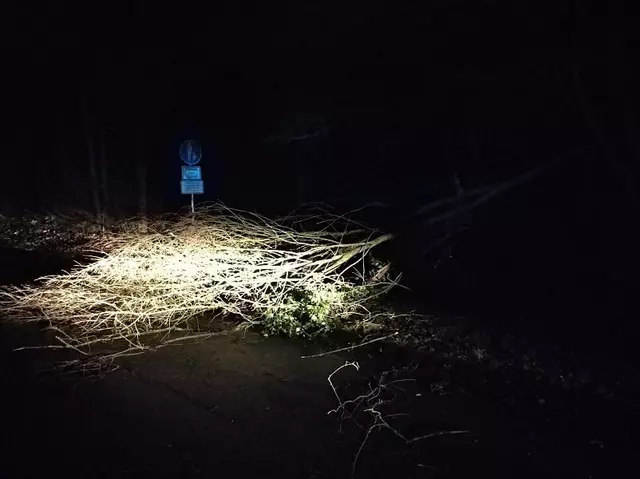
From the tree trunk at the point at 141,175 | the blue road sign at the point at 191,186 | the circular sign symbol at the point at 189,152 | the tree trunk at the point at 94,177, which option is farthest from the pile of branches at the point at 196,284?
the tree trunk at the point at 94,177

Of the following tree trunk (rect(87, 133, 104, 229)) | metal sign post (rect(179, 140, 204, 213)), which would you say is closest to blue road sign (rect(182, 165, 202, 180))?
metal sign post (rect(179, 140, 204, 213))

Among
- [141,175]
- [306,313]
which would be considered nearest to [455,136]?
[306,313]

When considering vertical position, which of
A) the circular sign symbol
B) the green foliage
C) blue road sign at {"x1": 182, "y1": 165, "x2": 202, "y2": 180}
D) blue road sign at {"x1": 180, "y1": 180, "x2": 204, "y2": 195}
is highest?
the circular sign symbol

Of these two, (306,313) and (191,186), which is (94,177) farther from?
(306,313)

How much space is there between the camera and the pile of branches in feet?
23.4

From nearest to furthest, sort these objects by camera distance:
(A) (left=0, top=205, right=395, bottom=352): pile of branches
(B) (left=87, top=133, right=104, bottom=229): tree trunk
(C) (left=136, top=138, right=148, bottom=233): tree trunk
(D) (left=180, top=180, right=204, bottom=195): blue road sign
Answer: (A) (left=0, top=205, right=395, bottom=352): pile of branches
(D) (left=180, top=180, right=204, bottom=195): blue road sign
(C) (left=136, top=138, right=148, bottom=233): tree trunk
(B) (left=87, top=133, right=104, bottom=229): tree trunk

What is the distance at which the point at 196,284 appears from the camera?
285 inches

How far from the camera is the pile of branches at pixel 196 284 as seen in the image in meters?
7.14

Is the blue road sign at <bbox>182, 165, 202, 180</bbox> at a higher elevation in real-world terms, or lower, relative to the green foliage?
higher

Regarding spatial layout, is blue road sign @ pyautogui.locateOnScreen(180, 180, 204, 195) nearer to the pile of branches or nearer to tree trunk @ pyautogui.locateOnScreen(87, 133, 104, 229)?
the pile of branches

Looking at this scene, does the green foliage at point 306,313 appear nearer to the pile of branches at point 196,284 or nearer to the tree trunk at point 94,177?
the pile of branches at point 196,284

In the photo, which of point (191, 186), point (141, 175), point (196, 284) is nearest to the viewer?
point (196, 284)

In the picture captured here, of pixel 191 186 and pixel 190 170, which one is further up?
pixel 190 170

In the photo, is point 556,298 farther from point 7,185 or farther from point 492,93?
point 7,185
